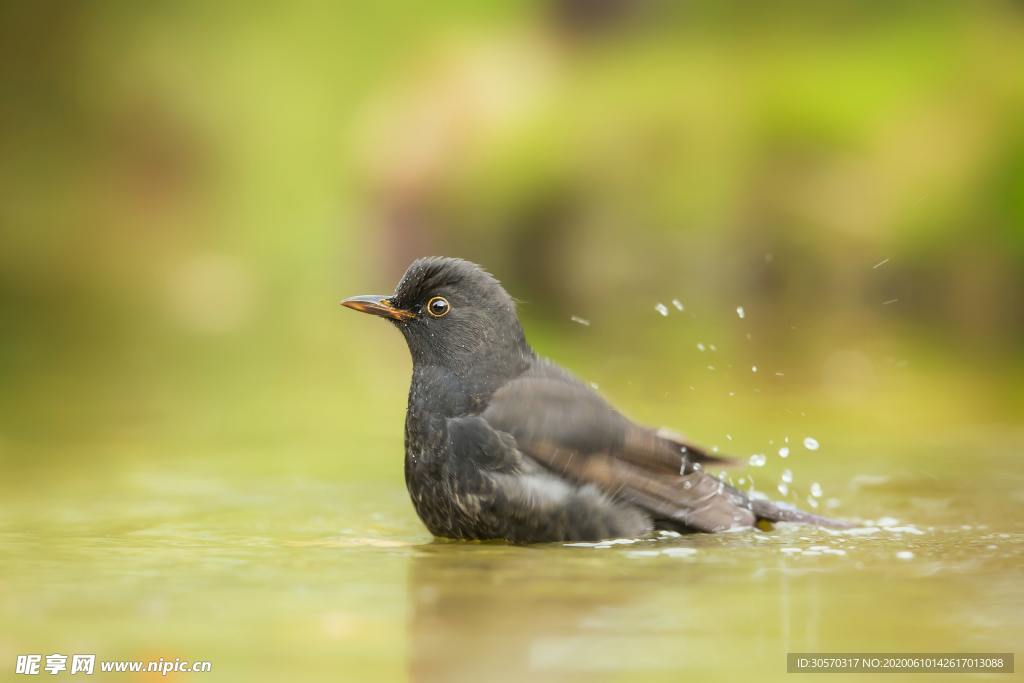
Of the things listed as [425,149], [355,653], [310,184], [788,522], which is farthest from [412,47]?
[355,653]

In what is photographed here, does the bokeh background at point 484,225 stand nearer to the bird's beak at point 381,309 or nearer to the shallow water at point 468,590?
the shallow water at point 468,590

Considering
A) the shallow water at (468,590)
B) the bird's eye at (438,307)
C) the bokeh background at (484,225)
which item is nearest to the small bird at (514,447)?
the bird's eye at (438,307)

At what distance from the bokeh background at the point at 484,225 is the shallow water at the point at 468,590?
0.37ft

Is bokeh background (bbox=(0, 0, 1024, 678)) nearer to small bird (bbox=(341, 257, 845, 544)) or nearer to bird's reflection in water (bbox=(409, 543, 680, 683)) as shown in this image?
bird's reflection in water (bbox=(409, 543, 680, 683))

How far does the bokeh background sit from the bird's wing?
0.92 metres

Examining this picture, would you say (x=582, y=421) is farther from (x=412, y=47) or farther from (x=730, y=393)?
(x=412, y=47)

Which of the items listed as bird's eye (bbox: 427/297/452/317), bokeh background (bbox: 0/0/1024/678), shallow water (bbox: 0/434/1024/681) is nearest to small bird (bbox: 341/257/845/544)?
bird's eye (bbox: 427/297/452/317)

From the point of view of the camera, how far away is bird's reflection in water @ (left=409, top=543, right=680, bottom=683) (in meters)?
3.77

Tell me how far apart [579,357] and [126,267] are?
18.0 metres

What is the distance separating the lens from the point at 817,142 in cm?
2136

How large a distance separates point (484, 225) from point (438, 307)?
17.0m

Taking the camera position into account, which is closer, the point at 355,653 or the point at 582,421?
the point at 355,653

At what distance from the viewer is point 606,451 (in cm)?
568

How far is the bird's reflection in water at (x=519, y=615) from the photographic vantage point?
12.4 ft
